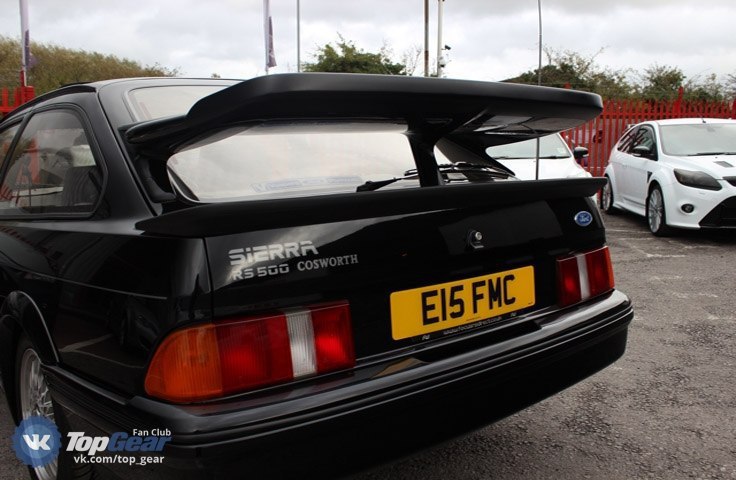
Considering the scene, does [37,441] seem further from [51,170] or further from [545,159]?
[545,159]

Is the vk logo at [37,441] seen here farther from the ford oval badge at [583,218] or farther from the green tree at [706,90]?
the green tree at [706,90]

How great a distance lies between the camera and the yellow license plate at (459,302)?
175 centimetres

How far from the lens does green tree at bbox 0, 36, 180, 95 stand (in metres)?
28.5

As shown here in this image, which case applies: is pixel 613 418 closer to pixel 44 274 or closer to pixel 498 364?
pixel 498 364

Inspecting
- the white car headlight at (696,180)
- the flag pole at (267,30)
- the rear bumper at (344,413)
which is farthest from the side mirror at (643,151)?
the flag pole at (267,30)

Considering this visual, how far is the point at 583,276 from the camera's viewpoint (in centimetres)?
226

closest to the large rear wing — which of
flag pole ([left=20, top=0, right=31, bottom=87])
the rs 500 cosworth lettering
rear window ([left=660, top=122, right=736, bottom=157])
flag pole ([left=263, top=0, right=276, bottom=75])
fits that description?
the rs 500 cosworth lettering

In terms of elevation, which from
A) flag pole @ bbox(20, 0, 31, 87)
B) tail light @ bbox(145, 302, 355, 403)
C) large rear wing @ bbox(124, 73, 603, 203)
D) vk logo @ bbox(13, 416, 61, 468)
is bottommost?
vk logo @ bbox(13, 416, 61, 468)

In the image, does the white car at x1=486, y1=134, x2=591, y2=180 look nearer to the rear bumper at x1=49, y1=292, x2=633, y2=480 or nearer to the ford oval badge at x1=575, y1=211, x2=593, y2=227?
the ford oval badge at x1=575, y1=211, x2=593, y2=227

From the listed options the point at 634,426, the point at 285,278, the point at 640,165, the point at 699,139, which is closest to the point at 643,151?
the point at 640,165

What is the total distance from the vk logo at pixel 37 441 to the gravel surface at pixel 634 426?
0.68 ft

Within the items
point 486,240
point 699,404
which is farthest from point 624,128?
point 486,240

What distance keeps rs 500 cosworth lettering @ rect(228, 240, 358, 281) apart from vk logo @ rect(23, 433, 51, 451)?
43.3 inches

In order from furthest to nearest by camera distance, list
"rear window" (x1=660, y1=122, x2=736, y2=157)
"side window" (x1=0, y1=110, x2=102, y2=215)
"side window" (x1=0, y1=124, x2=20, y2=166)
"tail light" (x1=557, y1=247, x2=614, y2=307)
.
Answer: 1. "rear window" (x1=660, y1=122, x2=736, y2=157)
2. "side window" (x1=0, y1=124, x2=20, y2=166)
3. "tail light" (x1=557, y1=247, x2=614, y2=307)
4. "side window" (x1=0, y1=110, x2=102, y2=215)
